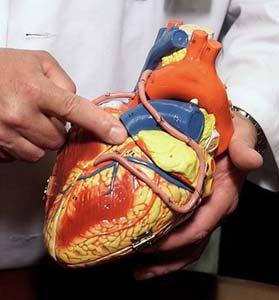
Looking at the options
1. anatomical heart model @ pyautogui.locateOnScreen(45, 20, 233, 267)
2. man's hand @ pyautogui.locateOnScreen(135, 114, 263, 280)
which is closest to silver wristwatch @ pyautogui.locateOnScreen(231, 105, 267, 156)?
man's hand @ pyautogui.locateOnScreen(135, 114, 263, 280)

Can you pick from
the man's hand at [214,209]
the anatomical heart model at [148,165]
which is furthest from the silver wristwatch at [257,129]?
the anatomical heart model at [148,165]

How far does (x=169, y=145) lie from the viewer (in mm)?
509

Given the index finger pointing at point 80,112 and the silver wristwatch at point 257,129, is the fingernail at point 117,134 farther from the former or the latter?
the silver wristwatch at point 257,129

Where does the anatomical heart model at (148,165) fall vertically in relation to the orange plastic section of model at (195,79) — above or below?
below

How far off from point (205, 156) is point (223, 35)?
0.33 meters

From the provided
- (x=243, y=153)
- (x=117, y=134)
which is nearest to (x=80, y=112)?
(x=117, y=134)

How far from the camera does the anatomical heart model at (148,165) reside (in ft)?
1.65

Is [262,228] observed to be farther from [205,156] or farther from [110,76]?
[205,156]

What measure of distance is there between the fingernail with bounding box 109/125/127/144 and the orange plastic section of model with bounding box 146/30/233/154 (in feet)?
0.12

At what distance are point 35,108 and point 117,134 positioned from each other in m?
0.06

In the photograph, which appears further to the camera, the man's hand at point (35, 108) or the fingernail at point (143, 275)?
the fingernail at point (143, 275)

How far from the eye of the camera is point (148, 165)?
506 mm

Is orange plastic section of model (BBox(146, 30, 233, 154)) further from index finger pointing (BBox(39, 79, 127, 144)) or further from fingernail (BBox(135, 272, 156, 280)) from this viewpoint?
fingernail (BBox(135, 272, 156, 280))

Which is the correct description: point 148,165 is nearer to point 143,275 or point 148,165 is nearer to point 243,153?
point 243,153
